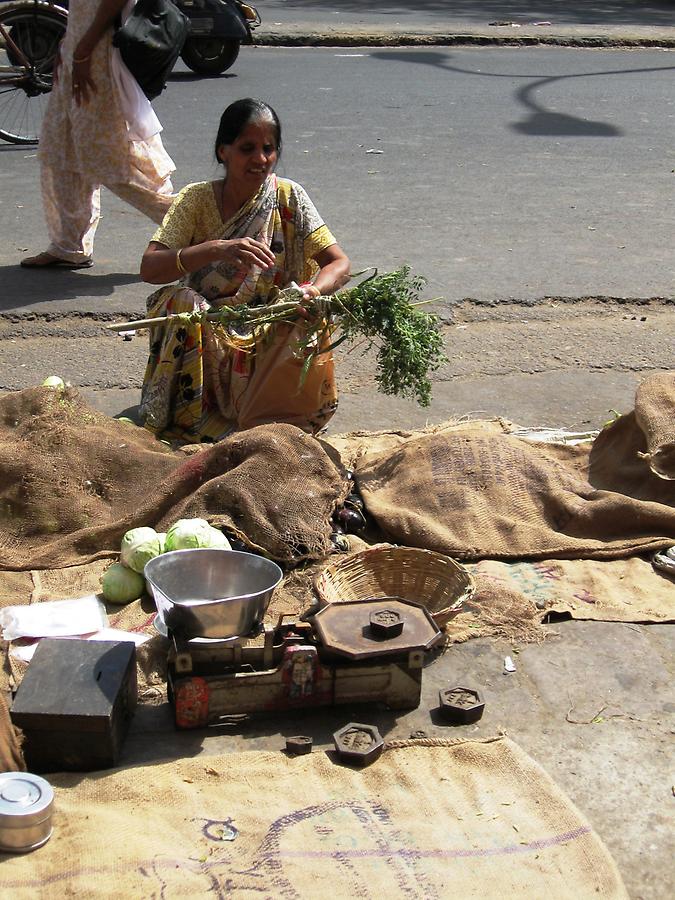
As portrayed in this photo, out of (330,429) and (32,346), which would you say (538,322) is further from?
(32,346)

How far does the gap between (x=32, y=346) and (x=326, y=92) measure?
6.56m

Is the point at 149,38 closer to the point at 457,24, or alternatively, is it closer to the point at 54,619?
the point at 54,619

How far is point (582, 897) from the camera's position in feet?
7.21

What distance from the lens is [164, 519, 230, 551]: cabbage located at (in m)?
3.28

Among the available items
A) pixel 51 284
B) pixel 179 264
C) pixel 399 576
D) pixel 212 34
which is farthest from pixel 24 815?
pixel 212 34

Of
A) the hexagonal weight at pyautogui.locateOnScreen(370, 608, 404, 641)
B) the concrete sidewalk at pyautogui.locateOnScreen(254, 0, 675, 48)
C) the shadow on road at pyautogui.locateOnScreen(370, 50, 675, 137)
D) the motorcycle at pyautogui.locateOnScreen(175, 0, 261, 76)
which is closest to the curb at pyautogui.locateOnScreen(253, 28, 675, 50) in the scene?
the concrete sidewalk at pyautogui.locateOnScreen(254, 0, 675, 48)

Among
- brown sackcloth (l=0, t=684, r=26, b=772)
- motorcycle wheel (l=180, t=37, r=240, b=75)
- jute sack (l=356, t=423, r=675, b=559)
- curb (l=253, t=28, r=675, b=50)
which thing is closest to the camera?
brown sackcloth (l=0, t=684, r=26, b=772)

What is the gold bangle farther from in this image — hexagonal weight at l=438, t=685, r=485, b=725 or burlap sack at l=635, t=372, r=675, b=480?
hexagonal weight at l=438, t=685, r=485, b=725

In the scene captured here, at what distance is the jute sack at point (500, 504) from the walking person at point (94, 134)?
2810 mm

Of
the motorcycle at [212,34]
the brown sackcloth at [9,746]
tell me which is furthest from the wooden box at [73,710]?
the motorcycle at [212,34]

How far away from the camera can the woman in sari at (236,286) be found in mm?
4195

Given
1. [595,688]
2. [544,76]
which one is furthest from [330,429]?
[544,76]

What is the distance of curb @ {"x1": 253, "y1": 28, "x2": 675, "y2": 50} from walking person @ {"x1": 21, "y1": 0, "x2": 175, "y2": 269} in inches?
310

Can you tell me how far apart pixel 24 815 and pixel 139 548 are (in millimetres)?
1199
